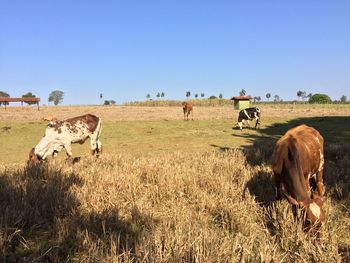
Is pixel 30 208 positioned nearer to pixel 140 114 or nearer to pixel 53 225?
pixel 53 225

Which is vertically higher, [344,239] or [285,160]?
[285,160]

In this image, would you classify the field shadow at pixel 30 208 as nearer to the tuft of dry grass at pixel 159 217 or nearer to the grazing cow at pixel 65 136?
the tuft of dry grass at pixel 159 217

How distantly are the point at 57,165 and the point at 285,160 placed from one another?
19.5 feet

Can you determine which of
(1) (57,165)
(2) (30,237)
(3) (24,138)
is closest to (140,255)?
(2) (30,237)

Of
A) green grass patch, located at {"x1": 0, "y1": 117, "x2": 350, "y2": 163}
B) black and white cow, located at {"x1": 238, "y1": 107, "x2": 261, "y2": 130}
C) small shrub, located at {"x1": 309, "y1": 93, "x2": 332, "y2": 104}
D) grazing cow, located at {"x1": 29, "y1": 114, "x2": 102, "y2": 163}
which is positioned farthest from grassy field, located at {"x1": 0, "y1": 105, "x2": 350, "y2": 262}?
small shrub, located at {"x1": 309, "y1": 93, "x2": 332, "y2": 104}

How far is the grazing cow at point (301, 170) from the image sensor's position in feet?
15.5

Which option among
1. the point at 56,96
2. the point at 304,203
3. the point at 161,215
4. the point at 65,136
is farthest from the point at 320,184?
the point at 56,96

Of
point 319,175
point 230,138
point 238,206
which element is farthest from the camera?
point 230,138

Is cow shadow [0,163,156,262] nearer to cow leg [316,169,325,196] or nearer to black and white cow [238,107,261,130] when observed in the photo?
cow leg [316,169,325,196]

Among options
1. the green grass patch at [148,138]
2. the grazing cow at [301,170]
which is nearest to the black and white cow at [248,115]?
the green grass patch at [148,138]

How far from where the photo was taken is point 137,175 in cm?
816

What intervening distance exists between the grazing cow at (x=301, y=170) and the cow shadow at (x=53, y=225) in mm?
2202

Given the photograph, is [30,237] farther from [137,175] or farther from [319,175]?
[319,175]

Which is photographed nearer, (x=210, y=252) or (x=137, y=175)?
(x=210, y=252)
